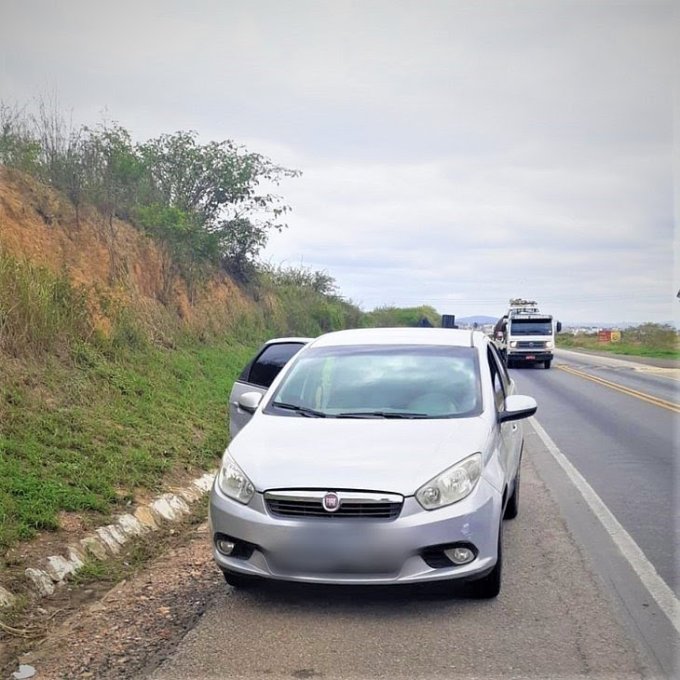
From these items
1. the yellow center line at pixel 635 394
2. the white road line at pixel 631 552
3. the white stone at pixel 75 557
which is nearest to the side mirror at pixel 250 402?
the white stone at pixel 75 557

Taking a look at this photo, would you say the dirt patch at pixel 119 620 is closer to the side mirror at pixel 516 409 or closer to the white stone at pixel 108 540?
the white stone at pixel 108 540

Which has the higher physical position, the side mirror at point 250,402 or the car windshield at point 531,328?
the car windshield at point 531,328

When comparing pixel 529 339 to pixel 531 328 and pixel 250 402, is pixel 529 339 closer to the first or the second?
pixel 531 328

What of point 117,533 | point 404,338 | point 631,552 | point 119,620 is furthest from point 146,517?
point 631,552

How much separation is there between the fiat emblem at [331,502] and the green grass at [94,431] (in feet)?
8.41

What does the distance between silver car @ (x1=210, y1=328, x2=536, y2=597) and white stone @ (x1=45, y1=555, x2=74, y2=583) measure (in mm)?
1274

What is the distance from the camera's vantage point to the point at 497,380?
6.91 m

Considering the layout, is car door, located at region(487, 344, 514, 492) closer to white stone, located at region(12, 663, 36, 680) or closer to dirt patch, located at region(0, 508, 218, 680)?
dirt patch, located at region(0, 508, 218, 680)

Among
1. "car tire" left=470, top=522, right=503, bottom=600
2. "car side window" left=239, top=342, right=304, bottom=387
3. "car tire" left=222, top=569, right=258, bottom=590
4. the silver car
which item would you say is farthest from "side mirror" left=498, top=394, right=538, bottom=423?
"car side window" left=239, top=342, right=304, bottom=387

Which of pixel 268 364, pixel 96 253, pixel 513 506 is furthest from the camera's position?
pixel 96 253

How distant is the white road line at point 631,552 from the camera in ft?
16.4

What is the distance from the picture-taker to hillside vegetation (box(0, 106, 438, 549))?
7.70 meters

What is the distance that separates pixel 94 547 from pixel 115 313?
7.26 meters

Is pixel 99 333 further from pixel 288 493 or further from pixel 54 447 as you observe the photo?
pixel 288 493
